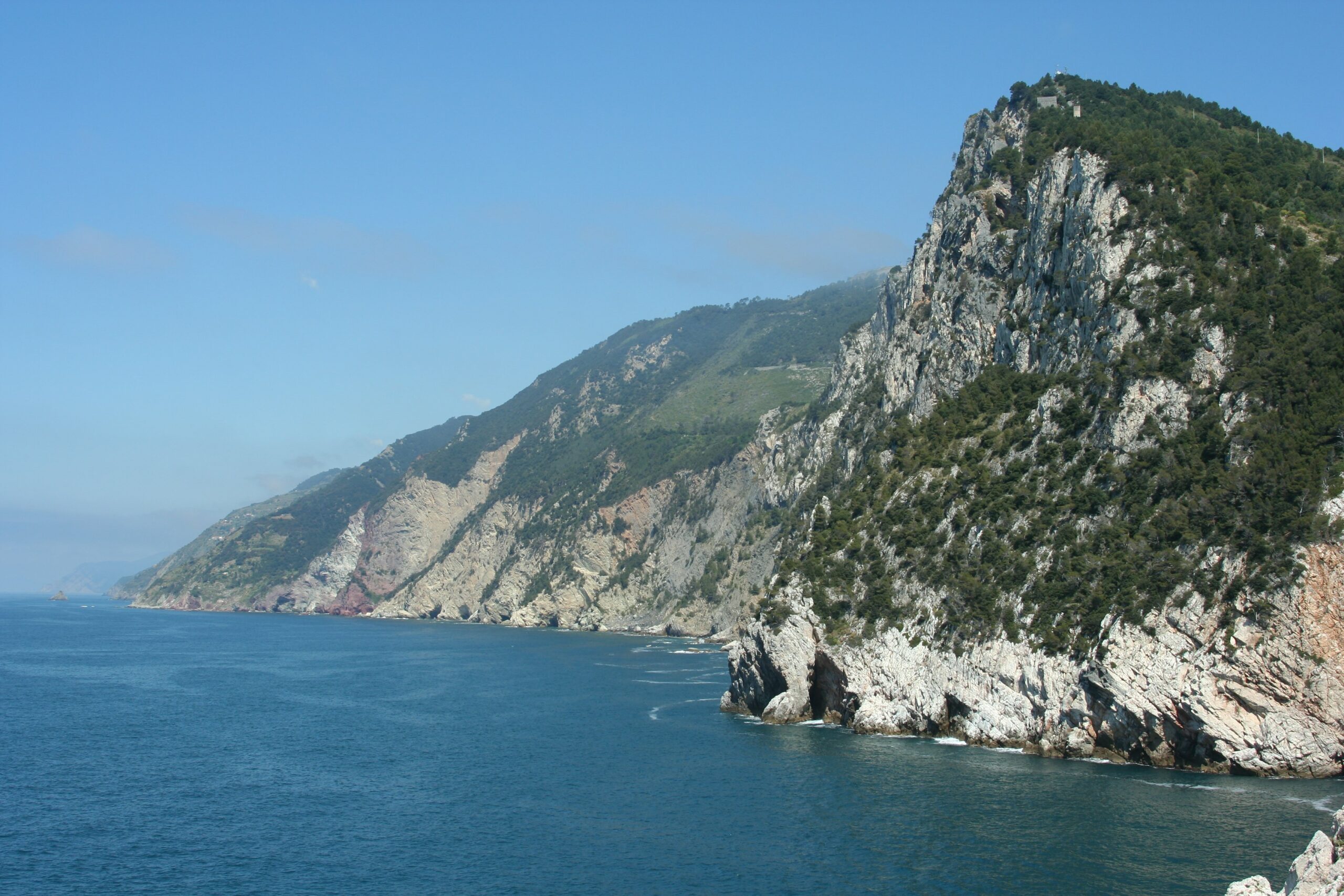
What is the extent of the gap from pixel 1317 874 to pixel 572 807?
3600 centimetres

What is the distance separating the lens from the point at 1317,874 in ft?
92.8

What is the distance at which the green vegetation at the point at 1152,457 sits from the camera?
60.2 meters

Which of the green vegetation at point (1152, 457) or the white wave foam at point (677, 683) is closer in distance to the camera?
the green vegetation at point (1152, 457)

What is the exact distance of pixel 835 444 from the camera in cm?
13688

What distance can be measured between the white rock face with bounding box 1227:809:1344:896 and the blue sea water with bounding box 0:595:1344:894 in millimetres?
11140

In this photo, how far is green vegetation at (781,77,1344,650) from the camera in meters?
60.2

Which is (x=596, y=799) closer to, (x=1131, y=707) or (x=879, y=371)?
(x=1131, y=707)

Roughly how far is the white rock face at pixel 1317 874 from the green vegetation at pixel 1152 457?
A: 29027mm

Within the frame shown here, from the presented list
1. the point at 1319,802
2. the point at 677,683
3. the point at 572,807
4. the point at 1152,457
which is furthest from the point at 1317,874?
the point at 677,683

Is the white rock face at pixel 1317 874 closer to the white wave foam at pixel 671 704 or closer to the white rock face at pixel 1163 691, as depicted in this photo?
the white rock face at pixel 1163 691

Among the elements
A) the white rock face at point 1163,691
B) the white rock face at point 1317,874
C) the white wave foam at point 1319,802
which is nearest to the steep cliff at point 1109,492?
the white rock face at point 1163,691

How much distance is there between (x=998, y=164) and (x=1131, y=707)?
60396 millimetres

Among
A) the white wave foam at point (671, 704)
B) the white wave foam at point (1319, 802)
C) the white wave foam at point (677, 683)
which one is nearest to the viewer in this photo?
the white wave foam at point (1319, 802)

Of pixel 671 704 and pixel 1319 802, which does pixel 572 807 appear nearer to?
pixel 671 704
